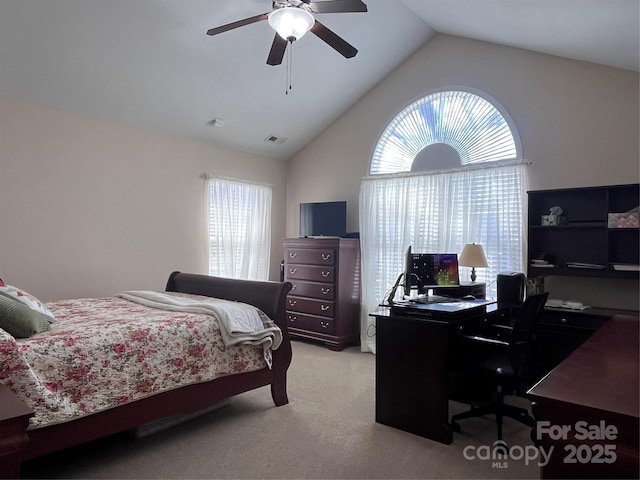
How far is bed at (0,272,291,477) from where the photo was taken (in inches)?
73.9

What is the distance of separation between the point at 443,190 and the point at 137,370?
131 inches

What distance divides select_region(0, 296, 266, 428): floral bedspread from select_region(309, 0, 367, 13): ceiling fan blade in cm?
208

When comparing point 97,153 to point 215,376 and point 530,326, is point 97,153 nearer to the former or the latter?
point 215,376

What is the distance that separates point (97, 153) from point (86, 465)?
2927mm

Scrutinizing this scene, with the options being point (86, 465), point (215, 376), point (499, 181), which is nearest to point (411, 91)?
point (499, 181)

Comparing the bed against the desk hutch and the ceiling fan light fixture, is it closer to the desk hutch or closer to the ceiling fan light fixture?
the ceiling fan light fixture

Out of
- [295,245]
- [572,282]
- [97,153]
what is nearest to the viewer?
[572,282]

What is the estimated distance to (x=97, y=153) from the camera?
162 inches

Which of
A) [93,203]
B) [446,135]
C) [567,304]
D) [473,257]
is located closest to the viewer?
[567,304]

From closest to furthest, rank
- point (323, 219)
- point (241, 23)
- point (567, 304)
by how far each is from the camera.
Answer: point (241, 23) < point (567, 304) < point (323, 219)

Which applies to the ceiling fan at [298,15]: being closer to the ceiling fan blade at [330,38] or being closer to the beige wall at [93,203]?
the ceiling fan blade at [330,38]

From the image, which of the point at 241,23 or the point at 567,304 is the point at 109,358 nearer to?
the point at 241,23

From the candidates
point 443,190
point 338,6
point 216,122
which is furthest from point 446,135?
point 216,122

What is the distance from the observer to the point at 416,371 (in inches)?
106
